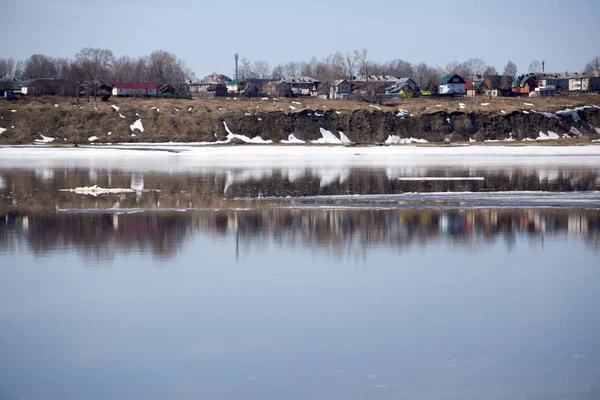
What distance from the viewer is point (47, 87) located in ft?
408

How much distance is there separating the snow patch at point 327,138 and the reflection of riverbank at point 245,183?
33281 millimetres

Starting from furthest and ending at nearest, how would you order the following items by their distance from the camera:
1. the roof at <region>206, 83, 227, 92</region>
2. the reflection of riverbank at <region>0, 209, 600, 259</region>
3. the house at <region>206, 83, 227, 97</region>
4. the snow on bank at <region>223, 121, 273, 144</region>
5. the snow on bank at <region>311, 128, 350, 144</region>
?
the roof at <region>206, 83, 227, 92</region> → the house at <region>206, 83, 227, 97</region> → the snow on bank at <region>311, 128, 350, 144</region> → the snow on bank at <region>223, 121, 273, 144</region> → the reflection of riverbank at <region>0, 209, 600, 259</region>

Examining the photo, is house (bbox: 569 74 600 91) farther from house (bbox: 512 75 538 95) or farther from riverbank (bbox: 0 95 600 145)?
riverbank (bbox: 0 95 600 145)

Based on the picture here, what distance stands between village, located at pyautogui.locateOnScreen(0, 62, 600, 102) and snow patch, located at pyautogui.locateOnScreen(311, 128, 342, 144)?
23.3 meters

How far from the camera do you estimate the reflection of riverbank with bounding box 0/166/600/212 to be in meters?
26.9

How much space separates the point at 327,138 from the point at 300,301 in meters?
65.7

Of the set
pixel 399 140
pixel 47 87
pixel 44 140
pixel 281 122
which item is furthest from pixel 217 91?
pixel 44 140

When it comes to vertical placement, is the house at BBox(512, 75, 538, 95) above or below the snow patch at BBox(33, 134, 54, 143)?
above

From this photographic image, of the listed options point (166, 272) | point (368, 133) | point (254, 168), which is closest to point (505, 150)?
point (368, 133)

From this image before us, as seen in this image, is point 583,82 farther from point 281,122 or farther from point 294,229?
point 294,229

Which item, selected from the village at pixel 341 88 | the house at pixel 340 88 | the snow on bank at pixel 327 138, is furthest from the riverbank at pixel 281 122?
the house at pixel 340 88

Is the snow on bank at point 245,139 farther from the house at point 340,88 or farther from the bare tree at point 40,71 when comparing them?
the bare tree at point 40,71

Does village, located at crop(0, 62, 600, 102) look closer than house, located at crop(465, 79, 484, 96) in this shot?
Yes

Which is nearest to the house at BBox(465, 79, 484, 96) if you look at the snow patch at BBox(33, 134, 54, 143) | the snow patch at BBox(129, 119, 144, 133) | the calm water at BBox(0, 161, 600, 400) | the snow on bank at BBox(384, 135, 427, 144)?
the snow on bank at BBox(384, 135, 427, 144)
